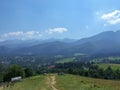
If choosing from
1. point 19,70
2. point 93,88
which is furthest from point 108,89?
point 19,70

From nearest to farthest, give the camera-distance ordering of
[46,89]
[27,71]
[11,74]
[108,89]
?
[108,89] → [46,89] → [11,74] → [27,71]

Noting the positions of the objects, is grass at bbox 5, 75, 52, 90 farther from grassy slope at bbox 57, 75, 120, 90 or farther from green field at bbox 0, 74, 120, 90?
grassy slope at bbox 57, 75, 120, 90

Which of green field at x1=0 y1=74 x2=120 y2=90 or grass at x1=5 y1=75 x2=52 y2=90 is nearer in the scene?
green field at x1=0 y1=74 x2=120 y2=90

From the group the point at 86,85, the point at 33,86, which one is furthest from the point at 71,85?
the point at 33,86

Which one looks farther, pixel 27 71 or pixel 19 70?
pixel 27 71

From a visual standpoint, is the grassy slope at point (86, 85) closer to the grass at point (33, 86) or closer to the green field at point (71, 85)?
the green field at point (71, 85)

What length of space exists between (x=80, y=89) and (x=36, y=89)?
420 inches

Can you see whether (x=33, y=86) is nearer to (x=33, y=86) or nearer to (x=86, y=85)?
(x=33, y=86)

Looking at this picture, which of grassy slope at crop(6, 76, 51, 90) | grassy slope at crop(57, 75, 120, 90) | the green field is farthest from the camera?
grassy slope at crop(6, 76, 51, 90)

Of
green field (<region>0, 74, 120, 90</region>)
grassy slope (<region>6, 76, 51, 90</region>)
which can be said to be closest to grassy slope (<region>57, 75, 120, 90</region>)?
green field (<region>0, 74, 120, 90</region>)

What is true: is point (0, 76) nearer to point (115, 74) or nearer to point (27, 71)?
point (27, 71)

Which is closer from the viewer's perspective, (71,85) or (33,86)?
(71,85)

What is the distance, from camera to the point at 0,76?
128 meters

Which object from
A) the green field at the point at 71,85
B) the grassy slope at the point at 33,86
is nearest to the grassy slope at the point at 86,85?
the green field at the point at 71,85
